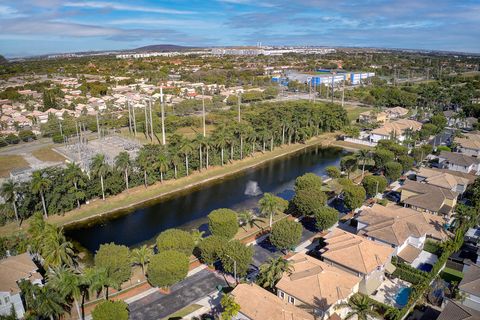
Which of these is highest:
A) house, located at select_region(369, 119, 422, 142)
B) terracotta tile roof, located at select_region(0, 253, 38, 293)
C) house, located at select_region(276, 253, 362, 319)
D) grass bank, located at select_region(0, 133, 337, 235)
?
house, located at select_region(369, 119, 422, 142)

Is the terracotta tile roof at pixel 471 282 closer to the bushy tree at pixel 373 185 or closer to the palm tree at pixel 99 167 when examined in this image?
the bushy tree at pixel 373 185

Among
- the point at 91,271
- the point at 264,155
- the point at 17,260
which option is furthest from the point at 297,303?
the point at 264,155

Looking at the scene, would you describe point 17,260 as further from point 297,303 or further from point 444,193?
point 444,193

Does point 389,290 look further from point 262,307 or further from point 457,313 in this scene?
point 262,307

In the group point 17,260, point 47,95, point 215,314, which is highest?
point 47,95

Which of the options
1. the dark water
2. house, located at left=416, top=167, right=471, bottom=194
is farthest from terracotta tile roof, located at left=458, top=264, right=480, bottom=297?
the dark water

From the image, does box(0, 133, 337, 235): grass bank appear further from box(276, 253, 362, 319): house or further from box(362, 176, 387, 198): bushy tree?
box(276, 253, 362, 319): house

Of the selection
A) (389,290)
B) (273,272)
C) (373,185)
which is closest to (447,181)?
(373,185)

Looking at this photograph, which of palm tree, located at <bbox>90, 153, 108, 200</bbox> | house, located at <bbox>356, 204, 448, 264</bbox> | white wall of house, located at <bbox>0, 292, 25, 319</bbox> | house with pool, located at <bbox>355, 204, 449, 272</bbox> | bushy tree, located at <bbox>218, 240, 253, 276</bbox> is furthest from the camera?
palm tree, located at <bbox>90, 153, 108, 200</bbox>
